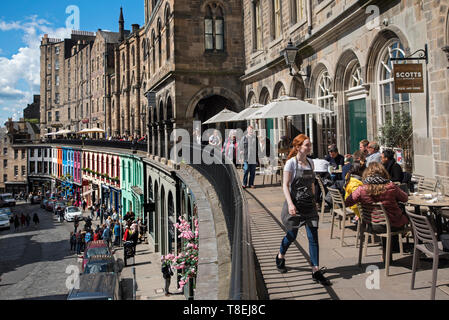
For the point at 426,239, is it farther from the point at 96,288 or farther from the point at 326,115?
the point at 96,288

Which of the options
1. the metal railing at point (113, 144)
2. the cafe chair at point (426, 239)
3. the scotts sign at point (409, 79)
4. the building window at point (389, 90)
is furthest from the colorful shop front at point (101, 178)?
the cafe chair at point (426, 239)

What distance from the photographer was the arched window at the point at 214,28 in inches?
850

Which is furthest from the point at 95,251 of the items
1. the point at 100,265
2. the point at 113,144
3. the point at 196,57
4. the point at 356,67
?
the point at 113,144

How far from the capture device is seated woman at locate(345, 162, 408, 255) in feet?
16.9

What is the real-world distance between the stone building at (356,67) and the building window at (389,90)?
0.09 feet

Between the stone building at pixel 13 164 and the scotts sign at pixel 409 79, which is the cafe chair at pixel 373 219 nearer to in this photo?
the scotts sign at pixel 409 79

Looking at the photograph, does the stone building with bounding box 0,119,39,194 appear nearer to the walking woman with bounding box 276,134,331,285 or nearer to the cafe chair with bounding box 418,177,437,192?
Answer: the cafe chair with bounding box 418,177,437,192

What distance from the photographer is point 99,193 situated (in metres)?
45.9

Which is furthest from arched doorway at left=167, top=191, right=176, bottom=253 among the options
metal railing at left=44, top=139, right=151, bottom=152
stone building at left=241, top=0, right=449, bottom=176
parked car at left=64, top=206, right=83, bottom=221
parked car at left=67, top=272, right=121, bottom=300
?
parked car at left=64, top=206, right=83, bottom=221

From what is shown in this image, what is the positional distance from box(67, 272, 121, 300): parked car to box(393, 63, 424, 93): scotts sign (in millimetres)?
10651

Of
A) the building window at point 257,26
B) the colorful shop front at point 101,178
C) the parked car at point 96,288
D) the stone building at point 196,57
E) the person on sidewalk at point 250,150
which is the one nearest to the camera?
the person on sidewalk at point 250,150
